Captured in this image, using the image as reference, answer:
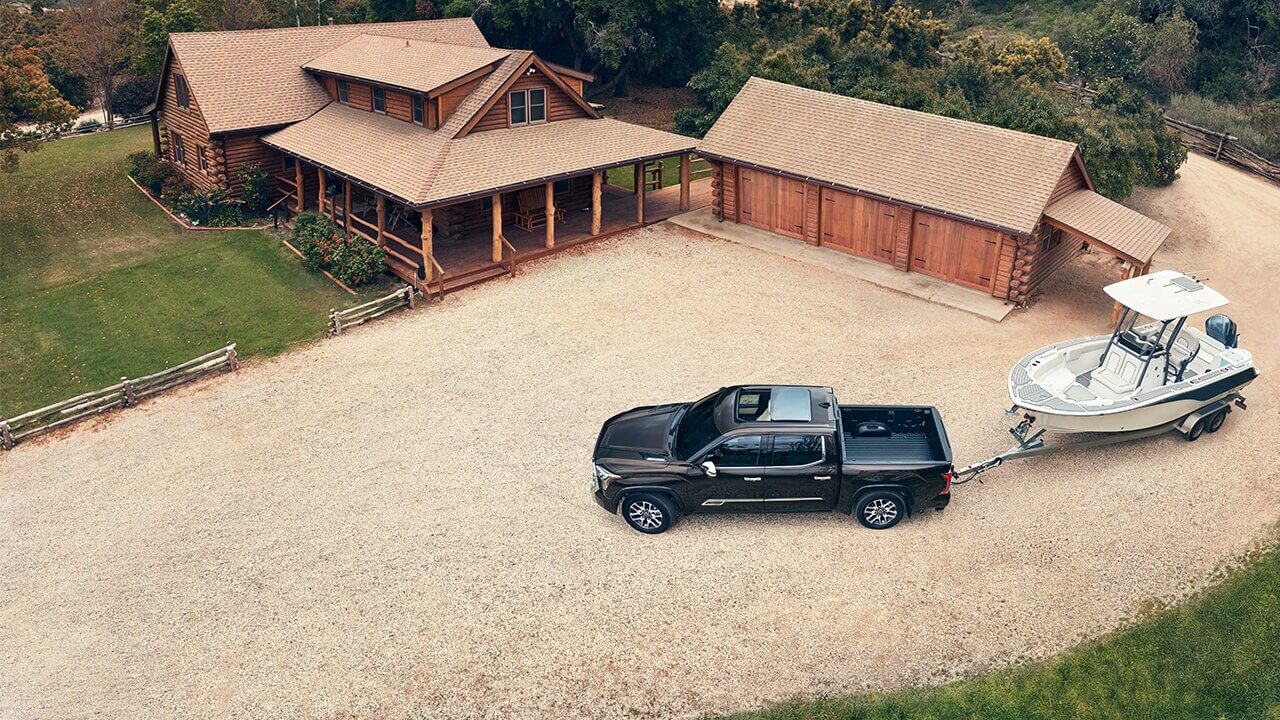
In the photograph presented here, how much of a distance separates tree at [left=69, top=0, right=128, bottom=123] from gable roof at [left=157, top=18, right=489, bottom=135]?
1402cm

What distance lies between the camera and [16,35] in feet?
140

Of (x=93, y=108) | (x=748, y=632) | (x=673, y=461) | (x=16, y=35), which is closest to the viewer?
(x=748, y=632)

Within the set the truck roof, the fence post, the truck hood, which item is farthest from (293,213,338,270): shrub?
the truck roof

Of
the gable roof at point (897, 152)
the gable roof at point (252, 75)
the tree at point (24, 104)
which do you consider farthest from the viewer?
the gable roof at point (252, 75)

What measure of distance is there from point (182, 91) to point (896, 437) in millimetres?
28972

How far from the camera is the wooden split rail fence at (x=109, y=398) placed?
19516 mm

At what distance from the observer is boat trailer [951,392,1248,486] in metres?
16.5

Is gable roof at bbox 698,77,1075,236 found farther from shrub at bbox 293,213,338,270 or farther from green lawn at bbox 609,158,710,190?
shrub at bbox 293,213,338,270

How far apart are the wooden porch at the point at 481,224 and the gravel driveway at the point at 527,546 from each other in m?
3.89

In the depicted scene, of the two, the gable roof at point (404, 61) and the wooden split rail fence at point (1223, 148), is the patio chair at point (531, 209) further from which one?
the wooden split rail fence at point (1223, 148)

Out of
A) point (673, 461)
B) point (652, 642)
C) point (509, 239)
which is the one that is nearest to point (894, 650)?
Result: point (652, 642)

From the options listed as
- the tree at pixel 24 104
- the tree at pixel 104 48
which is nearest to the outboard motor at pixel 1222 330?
the tree at pixel 24 104

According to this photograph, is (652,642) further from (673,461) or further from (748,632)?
(673,461)

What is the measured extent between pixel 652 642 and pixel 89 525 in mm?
10697
